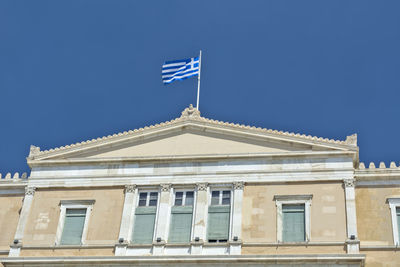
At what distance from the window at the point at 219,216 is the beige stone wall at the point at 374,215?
5238 mm

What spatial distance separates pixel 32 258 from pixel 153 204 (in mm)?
5351

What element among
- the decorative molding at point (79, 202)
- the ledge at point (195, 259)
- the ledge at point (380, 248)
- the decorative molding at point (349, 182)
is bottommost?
the ledge at point (195, 259)

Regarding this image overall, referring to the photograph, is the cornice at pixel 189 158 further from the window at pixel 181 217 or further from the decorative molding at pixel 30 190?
the window at pixel 181 217

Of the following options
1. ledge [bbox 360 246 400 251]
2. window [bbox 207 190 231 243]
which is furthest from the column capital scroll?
ledge [bbox 360 246 400 251]

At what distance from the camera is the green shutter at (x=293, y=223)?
3388 cm

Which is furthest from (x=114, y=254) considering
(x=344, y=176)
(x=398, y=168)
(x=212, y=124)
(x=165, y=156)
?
(x=398, y=168)

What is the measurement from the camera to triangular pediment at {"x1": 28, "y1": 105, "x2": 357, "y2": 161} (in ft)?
119

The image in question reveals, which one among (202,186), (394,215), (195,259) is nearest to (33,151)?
(202,186)

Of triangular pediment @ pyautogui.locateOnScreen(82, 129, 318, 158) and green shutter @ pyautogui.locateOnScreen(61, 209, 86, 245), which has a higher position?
triangular pediment @ pyautogui.locateOnScreen(82, 129, 318, 158)

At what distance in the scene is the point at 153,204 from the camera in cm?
3591

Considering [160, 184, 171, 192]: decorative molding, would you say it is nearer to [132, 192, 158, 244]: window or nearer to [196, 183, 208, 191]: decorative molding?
[132, 192, 158, 244]: window

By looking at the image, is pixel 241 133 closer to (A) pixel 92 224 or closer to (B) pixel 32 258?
(A) pixel 92 224

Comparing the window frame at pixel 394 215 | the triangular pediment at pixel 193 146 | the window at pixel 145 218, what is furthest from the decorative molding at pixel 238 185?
the window frame at pixel 394 215

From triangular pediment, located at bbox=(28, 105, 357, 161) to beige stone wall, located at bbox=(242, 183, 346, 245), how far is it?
1787 mm
